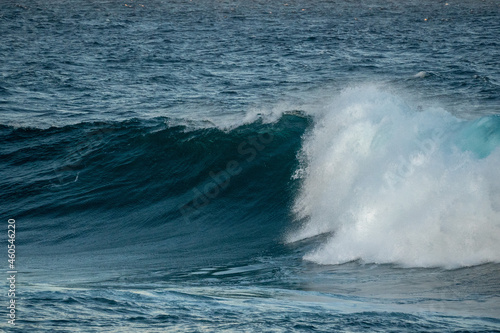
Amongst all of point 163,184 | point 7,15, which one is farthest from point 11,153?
point 7,15

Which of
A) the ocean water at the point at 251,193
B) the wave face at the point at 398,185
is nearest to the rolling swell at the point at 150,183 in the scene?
the ocean water at the point at 251,193

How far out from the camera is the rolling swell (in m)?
12.2

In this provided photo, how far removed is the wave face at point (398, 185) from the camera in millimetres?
8781

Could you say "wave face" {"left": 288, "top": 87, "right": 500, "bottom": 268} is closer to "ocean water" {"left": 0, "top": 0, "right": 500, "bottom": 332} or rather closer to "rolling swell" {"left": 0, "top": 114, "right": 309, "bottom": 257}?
"ocean water" {"left": 0, "top": 0, "right": 500, "bottom": 332}

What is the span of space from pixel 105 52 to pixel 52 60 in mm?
3065

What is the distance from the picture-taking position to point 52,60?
29.5 m

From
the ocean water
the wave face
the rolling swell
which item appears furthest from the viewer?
the rolling swell

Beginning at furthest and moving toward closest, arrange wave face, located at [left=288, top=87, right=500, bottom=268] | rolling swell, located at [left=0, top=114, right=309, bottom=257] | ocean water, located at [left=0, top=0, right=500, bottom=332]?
rolling swell, located at [left=0, top=114, right=309, bottom=257] < wave face, located at [left=288, top=87, right=500, bottom=268] < ocean water, located at [left=0, top=0, right=500, bottom=332]

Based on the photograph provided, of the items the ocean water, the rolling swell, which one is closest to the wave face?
the ocean water

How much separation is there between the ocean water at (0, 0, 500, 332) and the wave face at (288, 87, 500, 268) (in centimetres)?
3

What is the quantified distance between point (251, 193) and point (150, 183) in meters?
2.37

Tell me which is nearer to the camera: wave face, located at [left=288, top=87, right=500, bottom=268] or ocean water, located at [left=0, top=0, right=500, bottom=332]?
ocean water, located at [left=0, top=0, right=500, bottom=332]

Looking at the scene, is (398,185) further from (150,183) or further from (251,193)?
(150,183)

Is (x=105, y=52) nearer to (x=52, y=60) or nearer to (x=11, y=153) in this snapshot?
(x=52, y=60)
